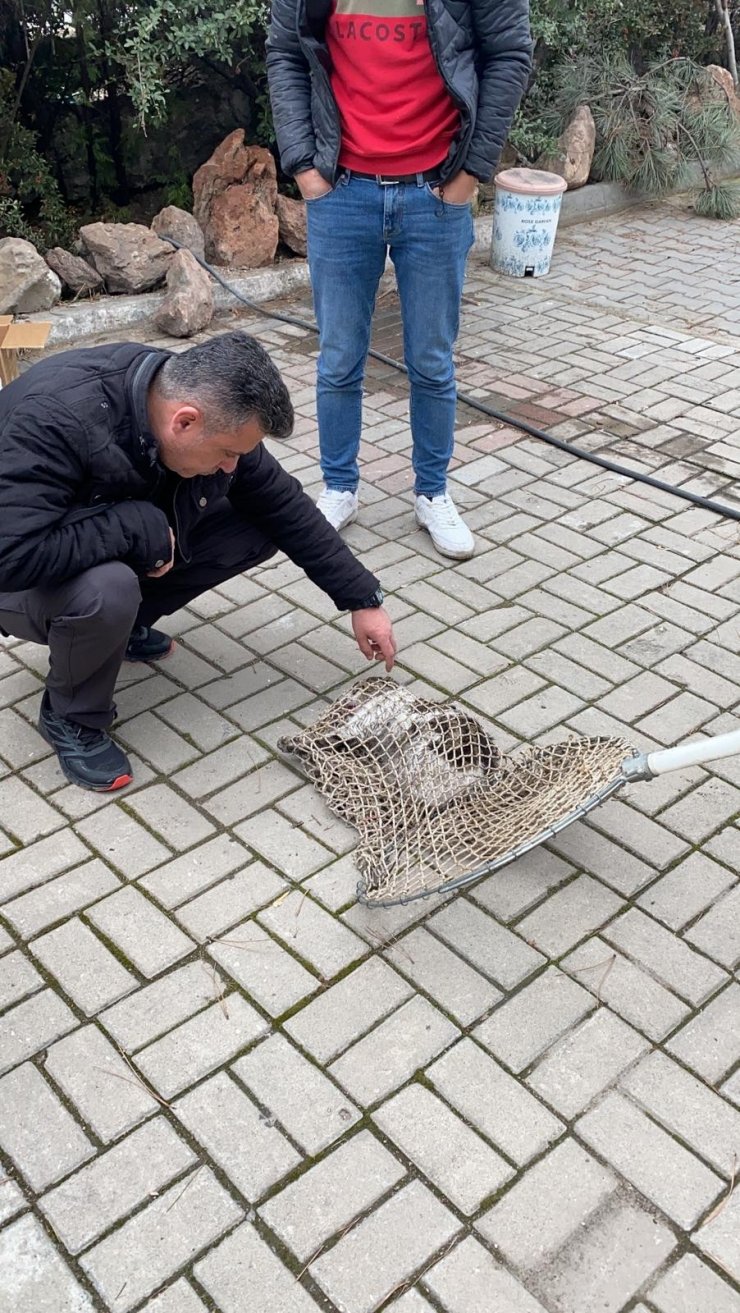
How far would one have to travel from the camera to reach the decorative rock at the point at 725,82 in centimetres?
835

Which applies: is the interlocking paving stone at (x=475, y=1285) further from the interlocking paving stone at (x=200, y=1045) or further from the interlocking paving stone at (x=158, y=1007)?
the interlocking paving stone at (x=158, y=1007)

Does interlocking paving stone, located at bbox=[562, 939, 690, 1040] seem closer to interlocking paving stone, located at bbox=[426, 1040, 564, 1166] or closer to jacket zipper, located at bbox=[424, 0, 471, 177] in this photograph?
interlocking paving stone, located at bbox=[426, 1040, 564, 1166]

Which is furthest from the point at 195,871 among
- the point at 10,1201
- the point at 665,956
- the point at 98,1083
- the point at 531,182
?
the point at 531,182

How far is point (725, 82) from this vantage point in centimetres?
846

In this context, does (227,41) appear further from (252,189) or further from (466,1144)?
(466,1144)

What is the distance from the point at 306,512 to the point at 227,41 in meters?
4.46

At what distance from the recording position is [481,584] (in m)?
3.76

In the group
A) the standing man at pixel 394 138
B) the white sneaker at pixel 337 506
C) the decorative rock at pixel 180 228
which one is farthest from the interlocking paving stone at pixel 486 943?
the decorative rock at pixel 180 228

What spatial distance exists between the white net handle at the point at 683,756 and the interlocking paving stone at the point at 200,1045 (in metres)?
0.96

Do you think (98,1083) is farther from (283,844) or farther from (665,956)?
(665,956)

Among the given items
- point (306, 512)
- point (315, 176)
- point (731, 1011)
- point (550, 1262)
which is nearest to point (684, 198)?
point (315, 176)

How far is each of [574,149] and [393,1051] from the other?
276 inches

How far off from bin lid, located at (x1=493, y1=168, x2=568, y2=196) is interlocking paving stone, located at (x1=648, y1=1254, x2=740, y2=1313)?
5876 millimetres

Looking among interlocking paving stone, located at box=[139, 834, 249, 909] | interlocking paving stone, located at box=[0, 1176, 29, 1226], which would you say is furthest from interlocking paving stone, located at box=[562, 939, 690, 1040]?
interlocking paving stone, located at box=[0, 1176, 29, 1226]
